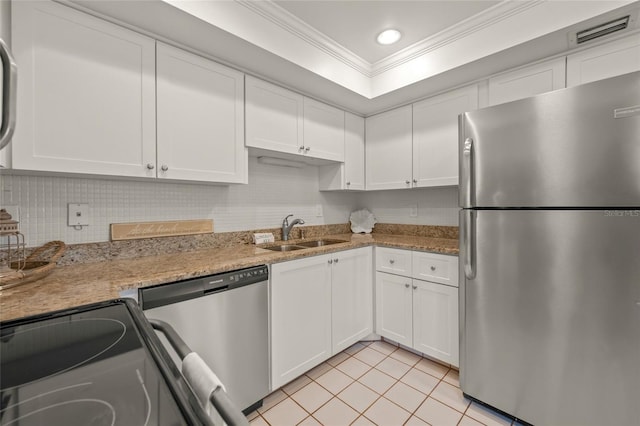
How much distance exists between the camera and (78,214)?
1.48 meters

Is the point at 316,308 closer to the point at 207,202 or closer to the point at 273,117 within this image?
the point at 207,202

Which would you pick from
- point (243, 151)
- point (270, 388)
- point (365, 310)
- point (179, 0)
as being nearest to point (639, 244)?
point (365, 310)

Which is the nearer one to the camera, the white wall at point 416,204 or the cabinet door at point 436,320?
the cabinet door at point 436,320

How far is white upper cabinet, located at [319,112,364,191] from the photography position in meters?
2.59

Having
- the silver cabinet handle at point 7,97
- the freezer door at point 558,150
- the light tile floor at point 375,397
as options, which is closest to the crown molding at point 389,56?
the freezer door at point 558,150

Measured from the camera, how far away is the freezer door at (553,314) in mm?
1185

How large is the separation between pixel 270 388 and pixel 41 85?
6.24 feet

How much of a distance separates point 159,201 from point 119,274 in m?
0.64

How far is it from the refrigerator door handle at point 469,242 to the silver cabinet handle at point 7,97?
1819 millimetres

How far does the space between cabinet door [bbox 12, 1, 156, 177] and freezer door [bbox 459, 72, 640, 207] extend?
1.80 meters

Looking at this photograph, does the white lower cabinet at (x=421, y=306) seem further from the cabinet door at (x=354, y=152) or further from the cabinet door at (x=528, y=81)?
the cabinet door at (x=528, y=81)

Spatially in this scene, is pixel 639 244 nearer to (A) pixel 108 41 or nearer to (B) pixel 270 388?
(B) pixel 270 388

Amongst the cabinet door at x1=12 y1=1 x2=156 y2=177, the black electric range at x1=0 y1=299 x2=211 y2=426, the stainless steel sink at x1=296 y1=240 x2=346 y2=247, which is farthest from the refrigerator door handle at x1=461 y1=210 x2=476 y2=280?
the cabinet door at x1=12 y1=1 x2=156 y2=177

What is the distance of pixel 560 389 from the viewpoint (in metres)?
1.33
